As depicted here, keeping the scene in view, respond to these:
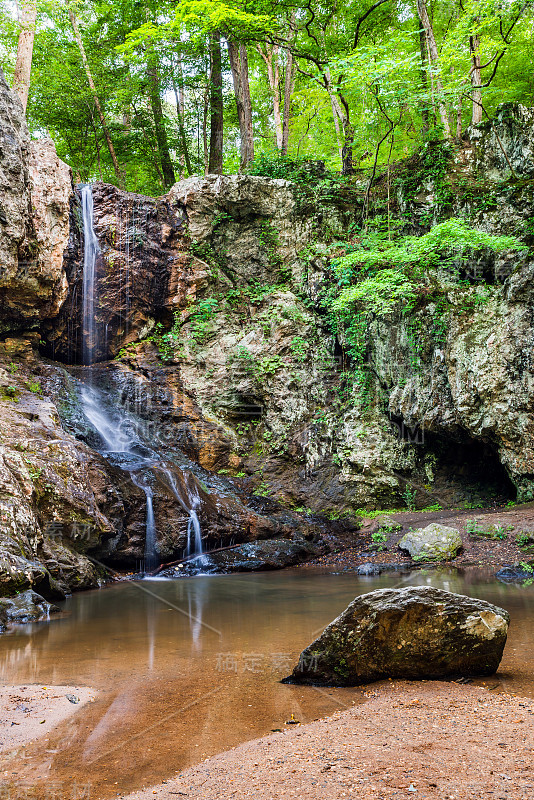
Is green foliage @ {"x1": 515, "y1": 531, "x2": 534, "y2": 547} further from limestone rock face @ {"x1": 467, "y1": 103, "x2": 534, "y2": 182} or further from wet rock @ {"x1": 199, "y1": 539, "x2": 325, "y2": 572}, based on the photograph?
limestone rock face @ {"x1": 467, "y1": 103, "x2": 534, "y2": 182}

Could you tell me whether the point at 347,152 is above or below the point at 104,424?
above

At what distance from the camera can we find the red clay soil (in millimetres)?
2049

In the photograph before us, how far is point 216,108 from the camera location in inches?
686

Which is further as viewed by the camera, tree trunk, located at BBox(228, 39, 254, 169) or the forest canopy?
tree trunk, located at BBox(228, 39, 254, 169)

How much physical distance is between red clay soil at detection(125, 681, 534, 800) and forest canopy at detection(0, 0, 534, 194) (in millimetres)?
12839

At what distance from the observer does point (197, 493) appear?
1129 centimetres

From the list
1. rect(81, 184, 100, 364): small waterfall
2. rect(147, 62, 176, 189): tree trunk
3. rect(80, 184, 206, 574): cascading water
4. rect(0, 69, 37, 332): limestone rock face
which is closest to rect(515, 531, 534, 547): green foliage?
rect(80, 184, 206, 574): cascading water

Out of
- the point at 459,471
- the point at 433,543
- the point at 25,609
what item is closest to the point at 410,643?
the point at 25,609

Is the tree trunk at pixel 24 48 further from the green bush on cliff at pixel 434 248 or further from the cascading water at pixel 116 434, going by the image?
the green bush on cliff at pixel 434 248

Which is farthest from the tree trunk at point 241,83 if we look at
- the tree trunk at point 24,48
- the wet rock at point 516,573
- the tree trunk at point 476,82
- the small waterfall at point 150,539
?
the wet rock at point 516,573

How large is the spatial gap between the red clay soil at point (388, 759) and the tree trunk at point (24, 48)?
1517 cm

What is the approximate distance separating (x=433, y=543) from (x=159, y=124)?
55.0 feet

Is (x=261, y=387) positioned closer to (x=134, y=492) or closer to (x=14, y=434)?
(x=134, y=492)

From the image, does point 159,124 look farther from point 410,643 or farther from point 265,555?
point 410,643
